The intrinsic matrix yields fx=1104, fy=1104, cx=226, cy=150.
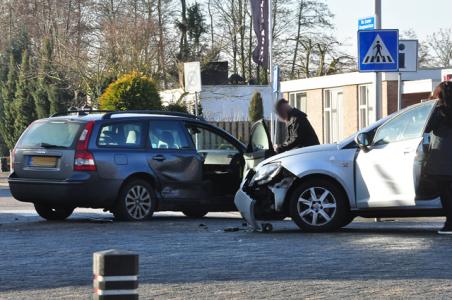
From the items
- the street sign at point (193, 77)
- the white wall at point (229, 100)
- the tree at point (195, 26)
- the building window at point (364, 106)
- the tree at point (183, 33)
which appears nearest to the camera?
the street sign at point (193, 77)

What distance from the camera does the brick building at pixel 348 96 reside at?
127 feet

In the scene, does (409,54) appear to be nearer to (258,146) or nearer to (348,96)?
(258,146)

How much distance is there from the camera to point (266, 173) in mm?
13539

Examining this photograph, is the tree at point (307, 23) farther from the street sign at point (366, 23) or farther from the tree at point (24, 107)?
the street sign at point (366, 23)

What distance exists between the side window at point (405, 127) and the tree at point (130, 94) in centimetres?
2257

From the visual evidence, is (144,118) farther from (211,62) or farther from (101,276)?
(211,62)

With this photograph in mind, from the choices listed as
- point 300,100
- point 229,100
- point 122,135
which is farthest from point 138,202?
point 229,100

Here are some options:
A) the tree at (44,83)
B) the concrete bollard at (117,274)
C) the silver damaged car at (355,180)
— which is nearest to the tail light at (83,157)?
the silver damaged car at (355,180)

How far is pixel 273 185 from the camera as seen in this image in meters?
13.4

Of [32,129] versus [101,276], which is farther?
[32,129]

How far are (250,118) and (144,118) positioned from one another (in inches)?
1169

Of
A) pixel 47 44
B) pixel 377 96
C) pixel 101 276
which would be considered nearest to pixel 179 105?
pixel 47 44

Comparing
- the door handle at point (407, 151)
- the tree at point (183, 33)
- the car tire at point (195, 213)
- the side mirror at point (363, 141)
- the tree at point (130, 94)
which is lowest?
the car tire at point (195, 213)

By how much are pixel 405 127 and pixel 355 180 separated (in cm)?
86
